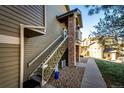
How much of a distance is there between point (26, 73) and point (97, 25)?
3842mm

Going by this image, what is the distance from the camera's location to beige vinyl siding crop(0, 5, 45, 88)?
360cm

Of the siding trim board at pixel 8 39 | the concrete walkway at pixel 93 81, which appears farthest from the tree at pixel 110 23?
the siding trim board at pixel 8 39

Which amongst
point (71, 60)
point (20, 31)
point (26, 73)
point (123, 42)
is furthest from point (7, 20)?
point (71, 60)

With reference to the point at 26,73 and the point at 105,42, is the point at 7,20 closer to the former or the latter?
the point at 26,73

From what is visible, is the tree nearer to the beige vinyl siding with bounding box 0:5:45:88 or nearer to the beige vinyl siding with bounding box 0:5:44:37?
the beige vinyl siding with bounding box 0:5:44:37

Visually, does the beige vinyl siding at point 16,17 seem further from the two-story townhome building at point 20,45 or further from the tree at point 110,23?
the tree at point 110,23

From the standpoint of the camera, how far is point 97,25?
698 centimetres

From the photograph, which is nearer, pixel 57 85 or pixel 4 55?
pixel 4 55

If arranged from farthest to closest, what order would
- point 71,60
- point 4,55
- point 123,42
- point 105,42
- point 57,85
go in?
1. point 71,60
2. point 105,42
3. point 123,42
4. point 57,85
5. point 4,55

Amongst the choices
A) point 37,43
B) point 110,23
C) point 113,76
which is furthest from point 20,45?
point 113,76

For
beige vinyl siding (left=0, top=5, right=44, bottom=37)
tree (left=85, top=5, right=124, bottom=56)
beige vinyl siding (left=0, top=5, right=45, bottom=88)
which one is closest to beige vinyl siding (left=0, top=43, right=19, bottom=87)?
beige vinyl siding (left=0, top=5, right=45, bottom=88)

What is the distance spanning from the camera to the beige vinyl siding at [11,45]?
3.60m

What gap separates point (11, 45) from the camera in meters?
3.95

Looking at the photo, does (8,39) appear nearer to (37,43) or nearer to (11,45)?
(11,45)
